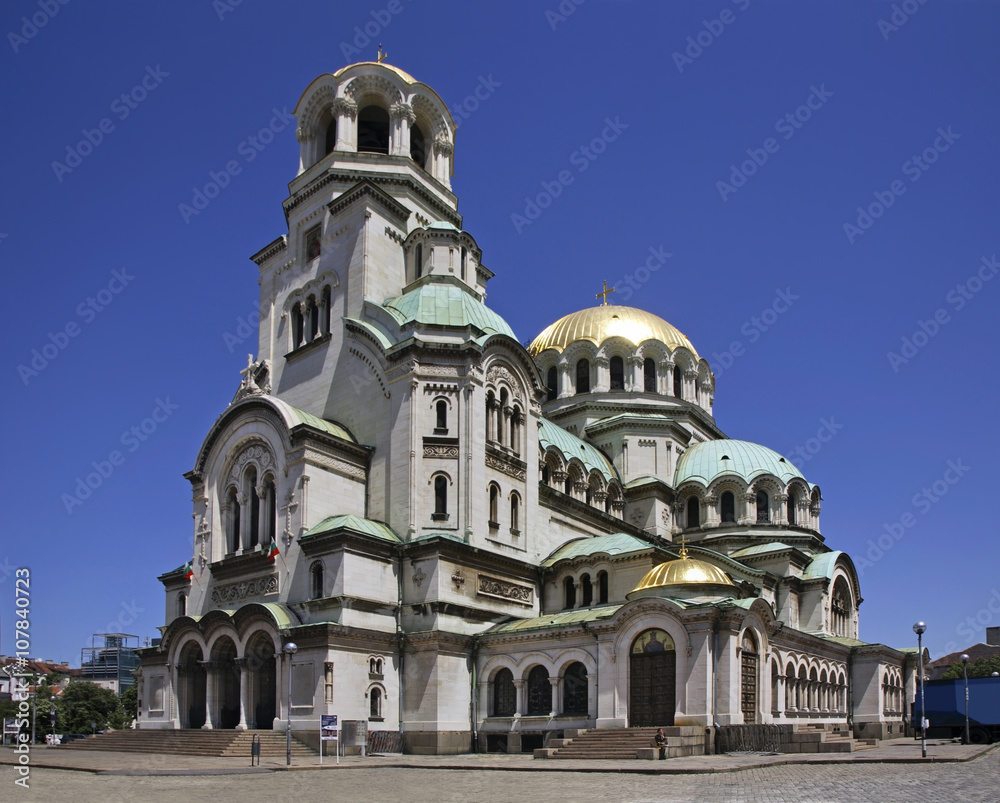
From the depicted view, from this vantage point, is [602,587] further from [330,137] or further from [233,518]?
[330,137]

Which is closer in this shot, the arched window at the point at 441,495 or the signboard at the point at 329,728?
the signboard at the point at 329,728

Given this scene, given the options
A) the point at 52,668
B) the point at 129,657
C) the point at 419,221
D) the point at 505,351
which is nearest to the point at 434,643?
the point at 505,351

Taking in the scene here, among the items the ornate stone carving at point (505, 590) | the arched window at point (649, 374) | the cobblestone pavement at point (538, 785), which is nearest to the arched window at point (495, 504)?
the ornate stone carving at point (505, 590)

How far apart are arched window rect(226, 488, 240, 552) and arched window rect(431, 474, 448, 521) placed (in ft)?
30.4

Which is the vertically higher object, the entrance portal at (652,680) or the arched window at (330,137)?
the arched window at (330,137)

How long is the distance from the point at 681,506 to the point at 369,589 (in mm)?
23881

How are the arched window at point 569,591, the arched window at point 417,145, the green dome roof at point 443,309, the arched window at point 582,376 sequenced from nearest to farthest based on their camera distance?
the green dome roof at point 443,309 → the arched window at point 569,591 → the arched window at point 417,145 → the arched window at point 582,376

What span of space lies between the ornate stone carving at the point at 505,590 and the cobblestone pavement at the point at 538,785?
470 inches

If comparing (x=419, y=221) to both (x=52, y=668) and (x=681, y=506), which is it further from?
(x=52, y=668)

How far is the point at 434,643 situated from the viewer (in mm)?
36625

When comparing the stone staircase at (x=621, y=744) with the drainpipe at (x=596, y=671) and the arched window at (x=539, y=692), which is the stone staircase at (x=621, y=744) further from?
the arched window at (x=539, y=692)

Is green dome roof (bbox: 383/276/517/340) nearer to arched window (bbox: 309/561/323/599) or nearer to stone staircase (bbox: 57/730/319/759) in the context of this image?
arched window (bbox: 309/561/323/599)

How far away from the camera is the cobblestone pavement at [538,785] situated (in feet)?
62.5

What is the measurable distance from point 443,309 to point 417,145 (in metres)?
13.8
